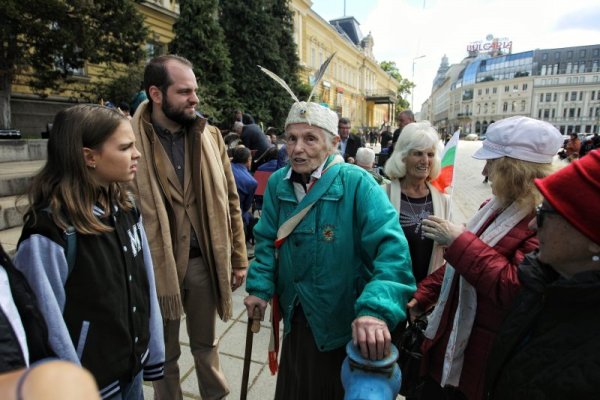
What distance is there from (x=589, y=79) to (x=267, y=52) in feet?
368

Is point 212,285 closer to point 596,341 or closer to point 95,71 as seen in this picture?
point 596,341

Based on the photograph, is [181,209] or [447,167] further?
[447,167]

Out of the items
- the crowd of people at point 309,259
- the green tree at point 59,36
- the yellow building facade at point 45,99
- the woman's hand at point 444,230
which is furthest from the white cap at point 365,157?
the yellow building facade at point 45,99

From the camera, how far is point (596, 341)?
91 centimetres

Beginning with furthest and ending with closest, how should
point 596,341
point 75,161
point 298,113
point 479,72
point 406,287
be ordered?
point 479,72
point 298,113
point 75,161
point 406,287
point 596,341

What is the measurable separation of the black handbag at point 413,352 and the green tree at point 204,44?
15936mm

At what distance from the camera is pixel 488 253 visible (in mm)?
1510

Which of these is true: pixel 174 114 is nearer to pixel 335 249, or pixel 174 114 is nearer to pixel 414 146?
pixel 335 249

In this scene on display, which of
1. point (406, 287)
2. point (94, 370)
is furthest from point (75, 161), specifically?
point (406, 287)

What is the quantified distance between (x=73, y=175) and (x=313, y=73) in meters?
27.7

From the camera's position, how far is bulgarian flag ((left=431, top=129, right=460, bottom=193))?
9.04 ft

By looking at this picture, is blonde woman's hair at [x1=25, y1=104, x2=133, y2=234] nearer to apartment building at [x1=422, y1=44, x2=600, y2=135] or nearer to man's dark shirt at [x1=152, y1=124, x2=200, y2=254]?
man's dark shirt at [x1=152, y1=124, x2=200, y2=254]

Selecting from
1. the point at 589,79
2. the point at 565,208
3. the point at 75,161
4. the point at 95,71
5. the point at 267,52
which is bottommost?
the point at 565,208

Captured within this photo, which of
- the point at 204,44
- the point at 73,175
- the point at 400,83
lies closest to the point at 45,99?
the point at 204,44
